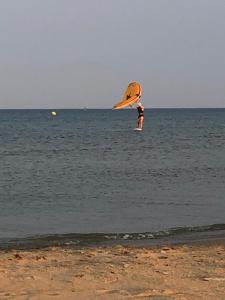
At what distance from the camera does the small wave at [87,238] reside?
1202 centimetres

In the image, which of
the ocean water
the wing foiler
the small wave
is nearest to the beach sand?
→ the small wave

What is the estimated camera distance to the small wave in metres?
12.0

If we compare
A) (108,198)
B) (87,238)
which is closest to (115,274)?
(87,238)

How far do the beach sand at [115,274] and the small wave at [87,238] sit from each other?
65.2 inches

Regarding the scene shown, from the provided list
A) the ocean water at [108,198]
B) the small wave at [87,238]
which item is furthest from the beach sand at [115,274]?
the ocean water at [108,198]

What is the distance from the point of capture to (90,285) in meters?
7.13

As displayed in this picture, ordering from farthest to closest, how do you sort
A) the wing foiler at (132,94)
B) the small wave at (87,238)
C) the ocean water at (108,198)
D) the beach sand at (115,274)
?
1. the wing foiler at (132,94)
2. the ocean water at (108,198)
3. the small wave at (87,238)
4. the beach sand at (115,274)

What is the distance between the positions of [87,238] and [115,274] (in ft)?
16.3

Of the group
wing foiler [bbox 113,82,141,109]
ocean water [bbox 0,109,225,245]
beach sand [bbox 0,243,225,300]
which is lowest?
beach sand [bbox 0,243,225,300]

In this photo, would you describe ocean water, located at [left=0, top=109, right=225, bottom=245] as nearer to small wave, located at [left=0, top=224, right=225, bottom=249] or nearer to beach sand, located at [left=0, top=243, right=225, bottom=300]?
small wave, located at [left=0, top=224, right=225, bottom=249]

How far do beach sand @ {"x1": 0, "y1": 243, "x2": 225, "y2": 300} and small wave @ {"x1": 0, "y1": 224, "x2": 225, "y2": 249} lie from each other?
166 centimetres

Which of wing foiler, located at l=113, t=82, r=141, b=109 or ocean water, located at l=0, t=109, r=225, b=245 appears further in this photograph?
wing foiler, located at l=113, t=82, r=141, b=109

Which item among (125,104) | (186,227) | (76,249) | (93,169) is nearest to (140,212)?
(186,227)

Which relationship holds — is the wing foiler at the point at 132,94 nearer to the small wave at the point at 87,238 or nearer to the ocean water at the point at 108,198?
the ocean water at the point at 108,198
